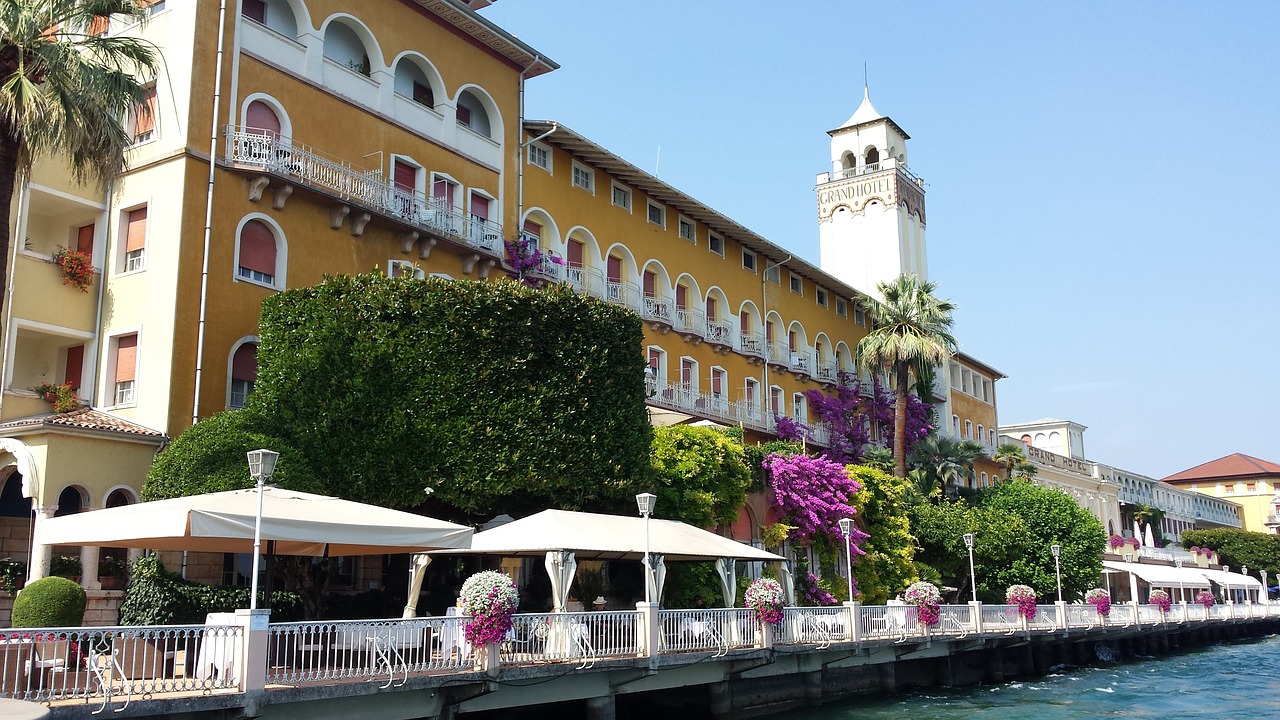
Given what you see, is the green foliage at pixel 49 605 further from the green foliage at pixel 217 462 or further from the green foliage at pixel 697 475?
the green foliage at pixel 697 475

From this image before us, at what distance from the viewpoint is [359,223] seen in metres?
26.7

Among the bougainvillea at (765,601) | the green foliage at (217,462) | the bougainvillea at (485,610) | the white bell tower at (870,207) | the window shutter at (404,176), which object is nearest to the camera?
the bougainvillea at (485,610)

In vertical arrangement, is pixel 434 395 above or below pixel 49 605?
above

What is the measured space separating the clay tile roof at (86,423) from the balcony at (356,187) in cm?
577

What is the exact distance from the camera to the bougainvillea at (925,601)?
28.9 metres

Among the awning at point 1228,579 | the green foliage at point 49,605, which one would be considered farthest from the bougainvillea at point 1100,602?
the green foliage at point 49,605

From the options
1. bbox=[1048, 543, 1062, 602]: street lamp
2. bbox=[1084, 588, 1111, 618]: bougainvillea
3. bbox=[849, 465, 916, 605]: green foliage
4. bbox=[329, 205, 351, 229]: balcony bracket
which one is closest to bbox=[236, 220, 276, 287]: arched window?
bbox=[329, 205, 351, 229]: balcony bracket

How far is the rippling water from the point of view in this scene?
85.4ft

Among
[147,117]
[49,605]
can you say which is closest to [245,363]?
[147,117]

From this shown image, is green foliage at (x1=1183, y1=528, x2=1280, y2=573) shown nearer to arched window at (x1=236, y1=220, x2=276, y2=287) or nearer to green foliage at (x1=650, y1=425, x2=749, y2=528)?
green foliage at (x1=650, y1=425, x2=749, y2=528)

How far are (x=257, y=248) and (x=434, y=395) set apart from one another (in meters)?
5.70

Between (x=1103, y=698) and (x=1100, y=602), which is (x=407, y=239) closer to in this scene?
(x=1103, y=698)

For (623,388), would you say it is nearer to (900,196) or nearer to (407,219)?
(407,219)

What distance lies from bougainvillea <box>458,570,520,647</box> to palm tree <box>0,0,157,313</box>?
8.21 metres
